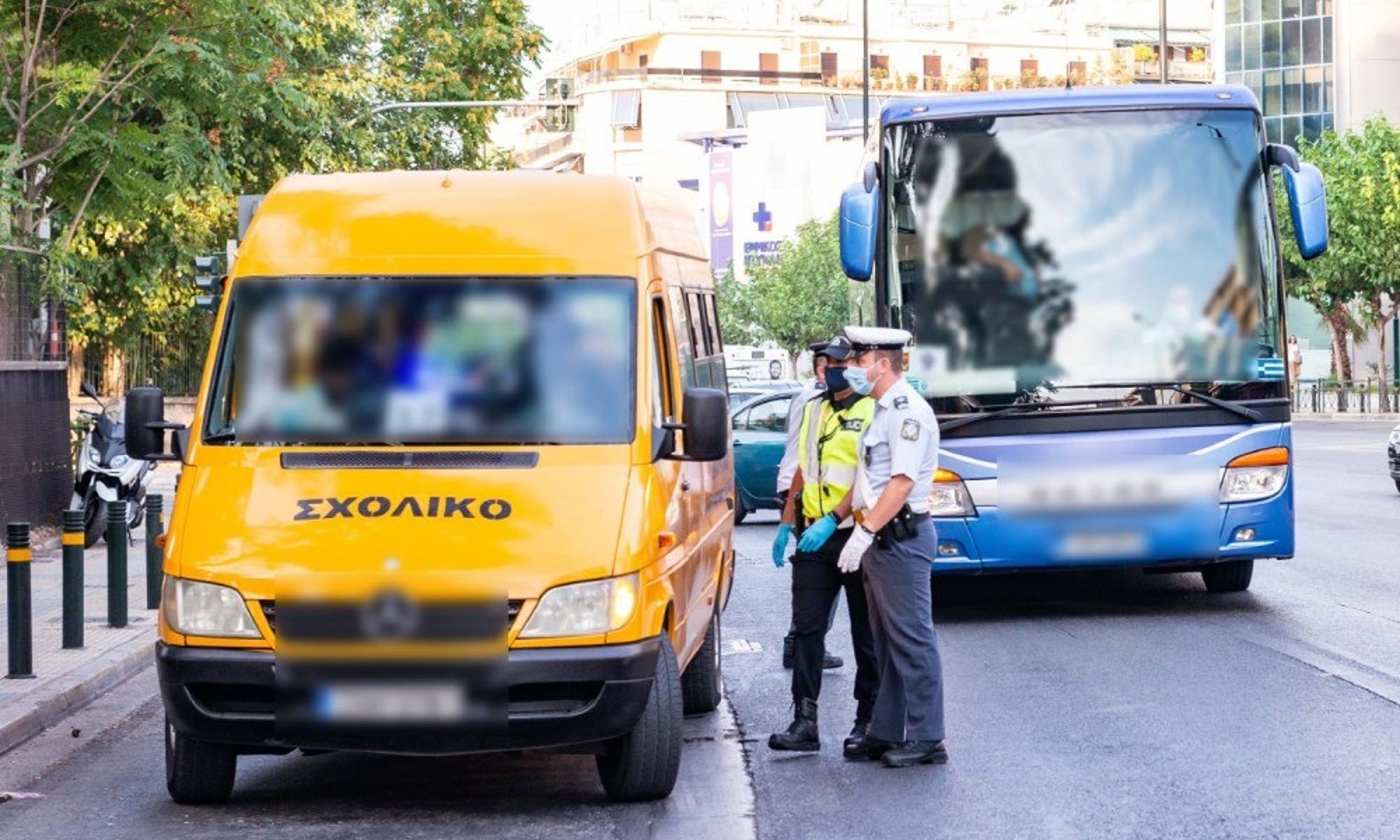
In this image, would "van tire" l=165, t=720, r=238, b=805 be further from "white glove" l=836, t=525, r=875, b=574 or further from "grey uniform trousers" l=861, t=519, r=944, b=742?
"grey uniform trousers" l=861, t=519, r=944, b=742

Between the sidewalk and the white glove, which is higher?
the white glove

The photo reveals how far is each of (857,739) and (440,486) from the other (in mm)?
2307

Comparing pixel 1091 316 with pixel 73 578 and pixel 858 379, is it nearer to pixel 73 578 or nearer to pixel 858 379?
pixel 858 379

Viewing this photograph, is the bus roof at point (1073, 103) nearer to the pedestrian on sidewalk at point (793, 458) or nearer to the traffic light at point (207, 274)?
the pedestrian on sidewalk at point (793, 458)

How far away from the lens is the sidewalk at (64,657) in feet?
34.6

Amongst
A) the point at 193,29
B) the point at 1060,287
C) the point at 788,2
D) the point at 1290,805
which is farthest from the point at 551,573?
the point at 788,2

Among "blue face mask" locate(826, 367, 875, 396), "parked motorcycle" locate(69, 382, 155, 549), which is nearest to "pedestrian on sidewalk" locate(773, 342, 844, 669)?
"blue face mask" locate(826, 367, 875, 396)

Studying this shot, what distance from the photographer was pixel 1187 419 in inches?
526

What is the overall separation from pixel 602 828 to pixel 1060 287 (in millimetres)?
6724

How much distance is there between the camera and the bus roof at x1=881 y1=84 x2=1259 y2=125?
13539 millimetres

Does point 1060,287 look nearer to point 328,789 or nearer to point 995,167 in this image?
point 995,167

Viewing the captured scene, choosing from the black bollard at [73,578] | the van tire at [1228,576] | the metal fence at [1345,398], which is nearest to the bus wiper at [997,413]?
the van tire at [1228,576]

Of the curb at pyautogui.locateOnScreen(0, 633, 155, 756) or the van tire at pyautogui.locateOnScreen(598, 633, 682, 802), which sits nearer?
the van tire at pyautogui.locateOnScreen(598, 633, 682, 802)

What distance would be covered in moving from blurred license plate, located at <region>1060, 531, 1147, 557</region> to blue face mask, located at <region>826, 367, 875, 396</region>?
4696 mm
